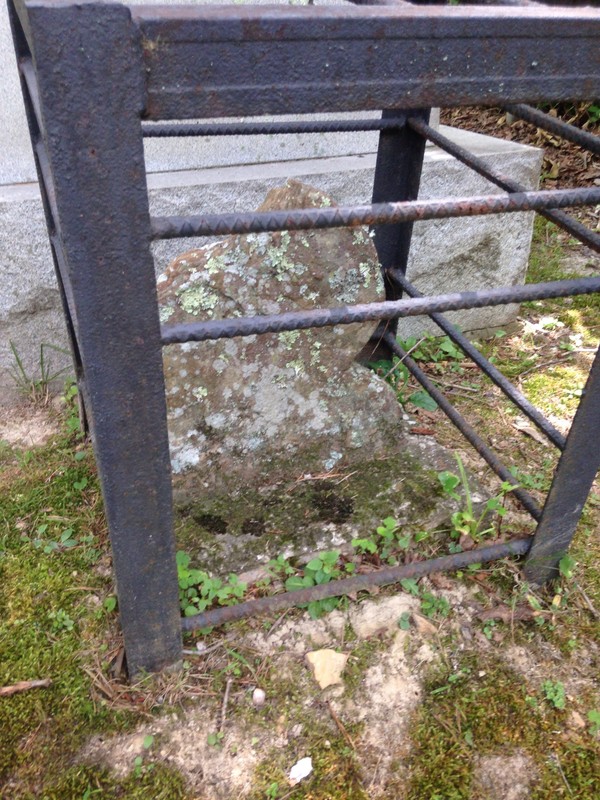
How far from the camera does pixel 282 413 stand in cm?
206

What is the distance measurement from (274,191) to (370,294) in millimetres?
424

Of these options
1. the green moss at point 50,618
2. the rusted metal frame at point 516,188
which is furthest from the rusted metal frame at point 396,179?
the green moss at point 50,618

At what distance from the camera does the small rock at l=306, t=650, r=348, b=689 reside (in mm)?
1630

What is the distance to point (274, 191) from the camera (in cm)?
201

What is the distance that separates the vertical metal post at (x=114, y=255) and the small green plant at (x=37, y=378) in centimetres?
134

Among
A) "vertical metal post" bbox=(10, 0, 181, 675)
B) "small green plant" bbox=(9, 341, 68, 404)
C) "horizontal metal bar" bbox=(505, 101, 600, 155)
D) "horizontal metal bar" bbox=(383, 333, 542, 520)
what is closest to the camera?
"vertical metal post" bbox=(10, 0, 181, 675)

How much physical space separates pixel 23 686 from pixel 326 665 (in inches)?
27.4

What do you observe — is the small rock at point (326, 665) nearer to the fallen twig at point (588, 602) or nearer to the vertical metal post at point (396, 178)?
the fallen twig at point (588, 602)

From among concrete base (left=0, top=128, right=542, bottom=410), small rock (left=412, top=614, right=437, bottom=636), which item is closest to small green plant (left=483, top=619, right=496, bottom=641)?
small rock (left=412, top=614, right=437, bottom=636)

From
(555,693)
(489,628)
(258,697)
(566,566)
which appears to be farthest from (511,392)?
(258,697)

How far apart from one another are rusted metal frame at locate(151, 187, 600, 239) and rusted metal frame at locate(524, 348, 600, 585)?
386mm

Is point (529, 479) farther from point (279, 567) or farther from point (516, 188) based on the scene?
point (516, 188)

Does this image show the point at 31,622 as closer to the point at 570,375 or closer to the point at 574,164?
the point at 570,375

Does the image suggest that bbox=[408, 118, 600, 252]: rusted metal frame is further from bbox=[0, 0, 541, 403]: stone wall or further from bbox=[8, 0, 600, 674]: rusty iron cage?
bbox=[0, 0, 541, 403]: stone wall
